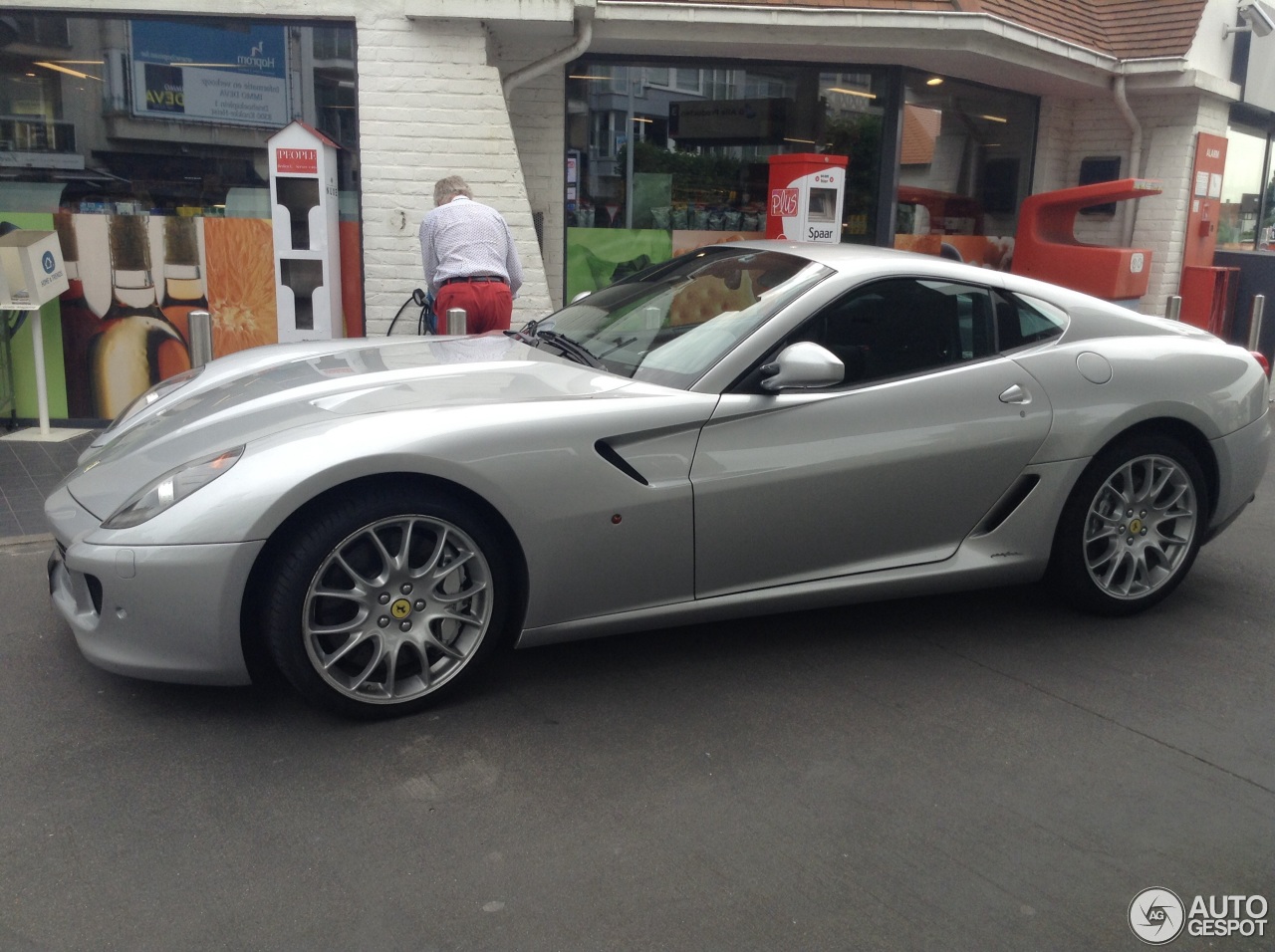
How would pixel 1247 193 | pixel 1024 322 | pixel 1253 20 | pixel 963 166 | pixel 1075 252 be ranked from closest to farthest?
pixel 1024 322 → pixel 1075 252 → pixel 963 166 → pixel 1253 20 → pixel 1247 193

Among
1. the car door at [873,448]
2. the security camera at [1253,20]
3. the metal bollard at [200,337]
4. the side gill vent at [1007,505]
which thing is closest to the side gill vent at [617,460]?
the car door at [873,448]

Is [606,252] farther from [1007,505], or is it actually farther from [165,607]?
[165,607]

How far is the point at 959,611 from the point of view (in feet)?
15.1

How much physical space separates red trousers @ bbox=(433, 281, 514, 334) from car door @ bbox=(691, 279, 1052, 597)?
3.54m

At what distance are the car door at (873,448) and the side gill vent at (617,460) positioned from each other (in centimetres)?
18

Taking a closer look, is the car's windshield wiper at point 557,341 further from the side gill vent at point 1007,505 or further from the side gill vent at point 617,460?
the side gill vent at point 1007,505

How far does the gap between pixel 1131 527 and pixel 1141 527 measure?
0.16 feet

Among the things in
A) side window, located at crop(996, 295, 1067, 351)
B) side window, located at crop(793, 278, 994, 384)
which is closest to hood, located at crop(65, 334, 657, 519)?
side window, located at crop(793, 278, 994, 384)

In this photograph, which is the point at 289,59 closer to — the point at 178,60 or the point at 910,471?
the point at 178,60

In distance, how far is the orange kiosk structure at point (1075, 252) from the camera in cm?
1010

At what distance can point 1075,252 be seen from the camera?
10445 mm

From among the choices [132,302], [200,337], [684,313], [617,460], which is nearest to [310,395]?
[617,460]

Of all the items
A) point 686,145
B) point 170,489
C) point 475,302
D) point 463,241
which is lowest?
point 170,489

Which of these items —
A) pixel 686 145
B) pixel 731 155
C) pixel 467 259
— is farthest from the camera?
pixel 731 155
